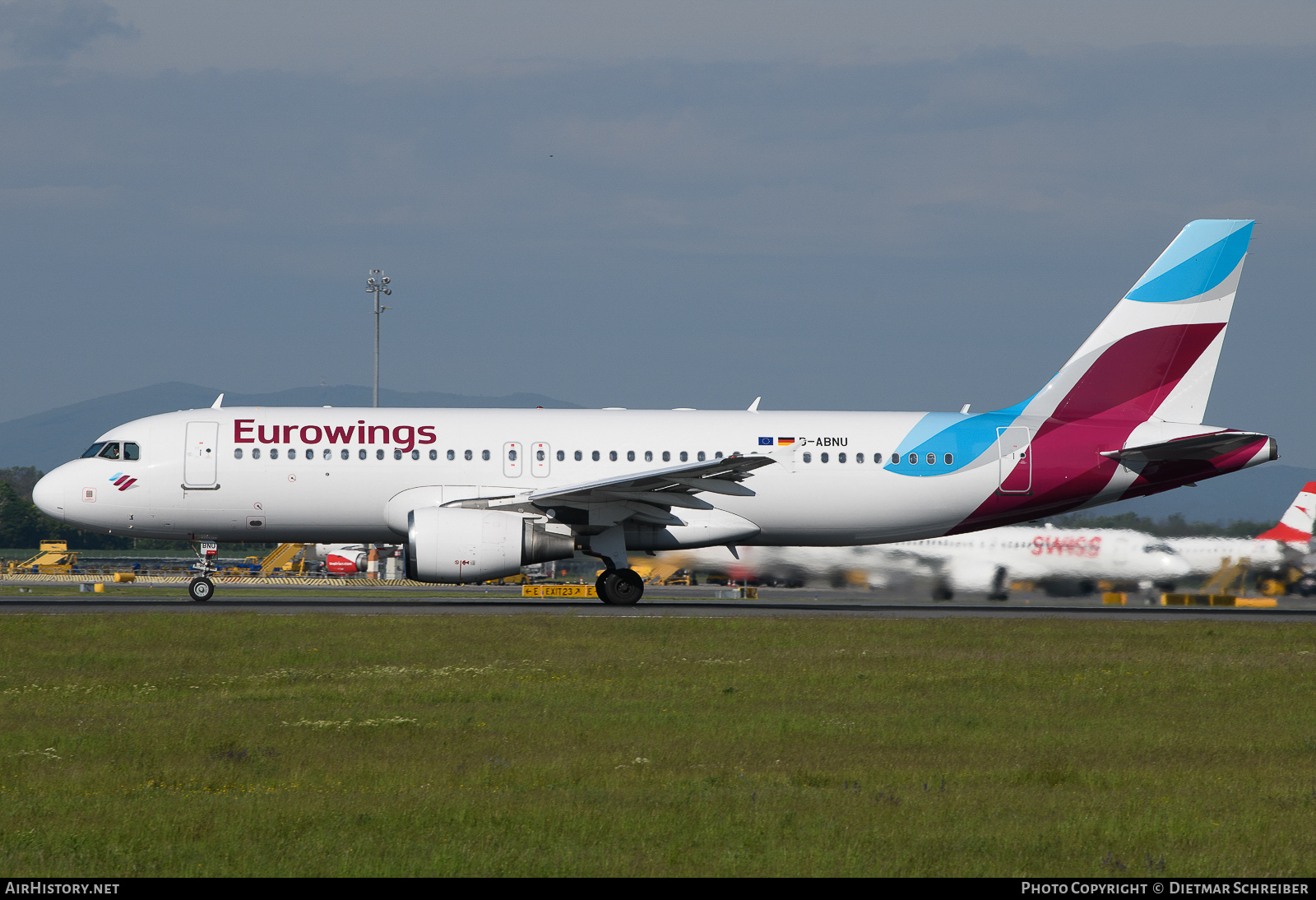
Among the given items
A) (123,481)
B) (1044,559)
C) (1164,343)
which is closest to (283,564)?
(123,481)

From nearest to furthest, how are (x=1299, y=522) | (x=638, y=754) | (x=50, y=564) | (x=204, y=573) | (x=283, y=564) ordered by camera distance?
(x=638, y=754), (x=204, y=573), (x=1299, y=522), (x=50, y=564), (x=283, y=564)

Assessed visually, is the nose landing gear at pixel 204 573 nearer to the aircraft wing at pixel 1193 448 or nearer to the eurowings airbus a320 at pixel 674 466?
the eurowings airbus a320 at pixel 674 466

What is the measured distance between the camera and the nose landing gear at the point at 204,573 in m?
27.7

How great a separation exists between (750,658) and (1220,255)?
17.8 metres

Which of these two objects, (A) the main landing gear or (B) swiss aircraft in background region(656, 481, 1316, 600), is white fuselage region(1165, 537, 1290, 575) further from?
(A) the main landing gear

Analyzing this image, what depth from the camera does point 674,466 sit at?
27859 millimetres

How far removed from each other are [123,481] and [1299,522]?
3439 cm

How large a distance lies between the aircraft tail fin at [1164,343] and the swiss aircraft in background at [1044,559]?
13.8ft

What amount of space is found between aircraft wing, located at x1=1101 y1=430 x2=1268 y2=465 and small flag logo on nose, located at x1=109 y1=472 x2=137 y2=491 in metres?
21.6

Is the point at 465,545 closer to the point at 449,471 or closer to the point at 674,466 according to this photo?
the point at 449,471

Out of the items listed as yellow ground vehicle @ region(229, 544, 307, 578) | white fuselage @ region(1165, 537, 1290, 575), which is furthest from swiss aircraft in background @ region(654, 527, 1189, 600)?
yellow ground vehicle @ region(229, 544, 307, 578)

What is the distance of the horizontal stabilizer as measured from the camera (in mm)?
27562
